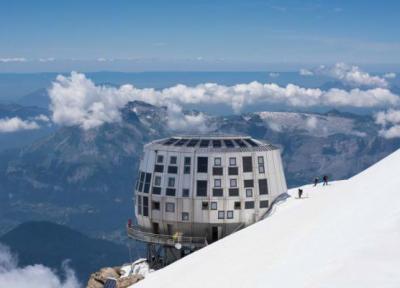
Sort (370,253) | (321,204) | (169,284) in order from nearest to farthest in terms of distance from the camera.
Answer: (370,253) < (169,284) < (321,204)

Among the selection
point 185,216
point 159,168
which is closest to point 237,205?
point 185,216

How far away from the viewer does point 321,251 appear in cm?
3058

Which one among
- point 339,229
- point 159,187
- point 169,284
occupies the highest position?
point 339,229

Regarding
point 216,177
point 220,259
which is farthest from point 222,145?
point 220,259

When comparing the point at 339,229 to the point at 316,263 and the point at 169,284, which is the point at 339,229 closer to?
the point at 316,263

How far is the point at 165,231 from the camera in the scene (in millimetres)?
97875

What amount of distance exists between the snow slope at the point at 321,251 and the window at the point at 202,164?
155 ft

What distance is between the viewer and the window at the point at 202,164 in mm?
96938

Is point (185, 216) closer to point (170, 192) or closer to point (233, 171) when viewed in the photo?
point (170, 192)

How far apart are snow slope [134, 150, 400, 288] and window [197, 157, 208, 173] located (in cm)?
4723

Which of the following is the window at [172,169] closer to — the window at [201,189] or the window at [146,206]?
the window at [201,189]

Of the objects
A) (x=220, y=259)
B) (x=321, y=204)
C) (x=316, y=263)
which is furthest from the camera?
(x=321, y=204)

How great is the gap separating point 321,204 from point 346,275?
1136 inches

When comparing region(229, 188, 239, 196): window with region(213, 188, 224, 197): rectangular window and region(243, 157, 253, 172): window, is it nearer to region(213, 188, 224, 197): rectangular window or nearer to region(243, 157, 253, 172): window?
region(213, 188, 224, 197): rectangular window
